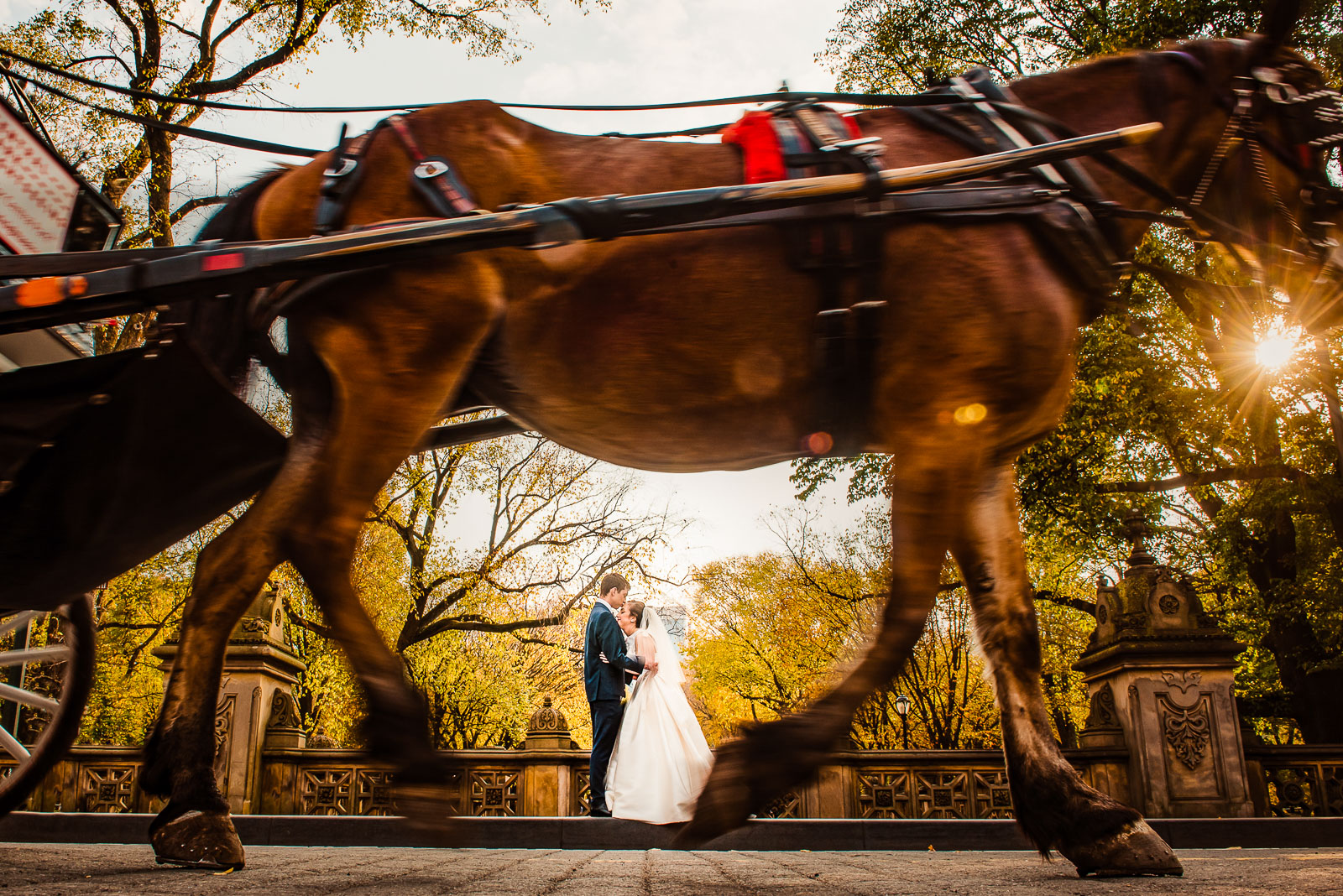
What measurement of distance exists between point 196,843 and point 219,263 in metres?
1.65

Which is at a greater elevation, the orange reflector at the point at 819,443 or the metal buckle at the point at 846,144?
the metal buckle at the point at 846,144

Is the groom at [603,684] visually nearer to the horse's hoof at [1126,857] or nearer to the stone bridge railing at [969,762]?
the stone bridge railing at [969,762]

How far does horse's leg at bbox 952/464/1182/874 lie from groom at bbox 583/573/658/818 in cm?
533

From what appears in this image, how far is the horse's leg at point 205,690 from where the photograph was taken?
2.63 metres

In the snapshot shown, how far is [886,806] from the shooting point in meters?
9.93

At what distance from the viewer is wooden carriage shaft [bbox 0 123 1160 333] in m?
2.24

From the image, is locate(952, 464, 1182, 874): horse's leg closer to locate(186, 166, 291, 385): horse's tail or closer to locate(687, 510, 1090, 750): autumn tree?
locate(186, 166, 291, 385): horse's tail

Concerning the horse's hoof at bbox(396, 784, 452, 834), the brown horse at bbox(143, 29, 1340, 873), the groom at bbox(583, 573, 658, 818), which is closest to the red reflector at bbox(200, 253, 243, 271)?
the brown horse at bbox(143, 29, 1340, 873)

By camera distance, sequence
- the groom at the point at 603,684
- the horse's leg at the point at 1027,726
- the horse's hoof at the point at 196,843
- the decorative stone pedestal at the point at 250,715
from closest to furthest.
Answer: the horse's leg at the point at 1027,726
the horse's hoof at the point at 196,843
the groom at the point at 603,684
the decorative stone pedestal at the point at 250,715

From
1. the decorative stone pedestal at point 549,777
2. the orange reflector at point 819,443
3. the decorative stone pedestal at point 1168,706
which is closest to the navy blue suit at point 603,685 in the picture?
the decorative stone pedestal at point 549,777

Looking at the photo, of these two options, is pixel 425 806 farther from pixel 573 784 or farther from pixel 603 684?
pixel 573 784

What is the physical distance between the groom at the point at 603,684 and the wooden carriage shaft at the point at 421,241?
5.97m

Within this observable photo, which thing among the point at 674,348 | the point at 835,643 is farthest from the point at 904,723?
the point at 674,348

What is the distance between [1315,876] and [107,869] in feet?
10.8
